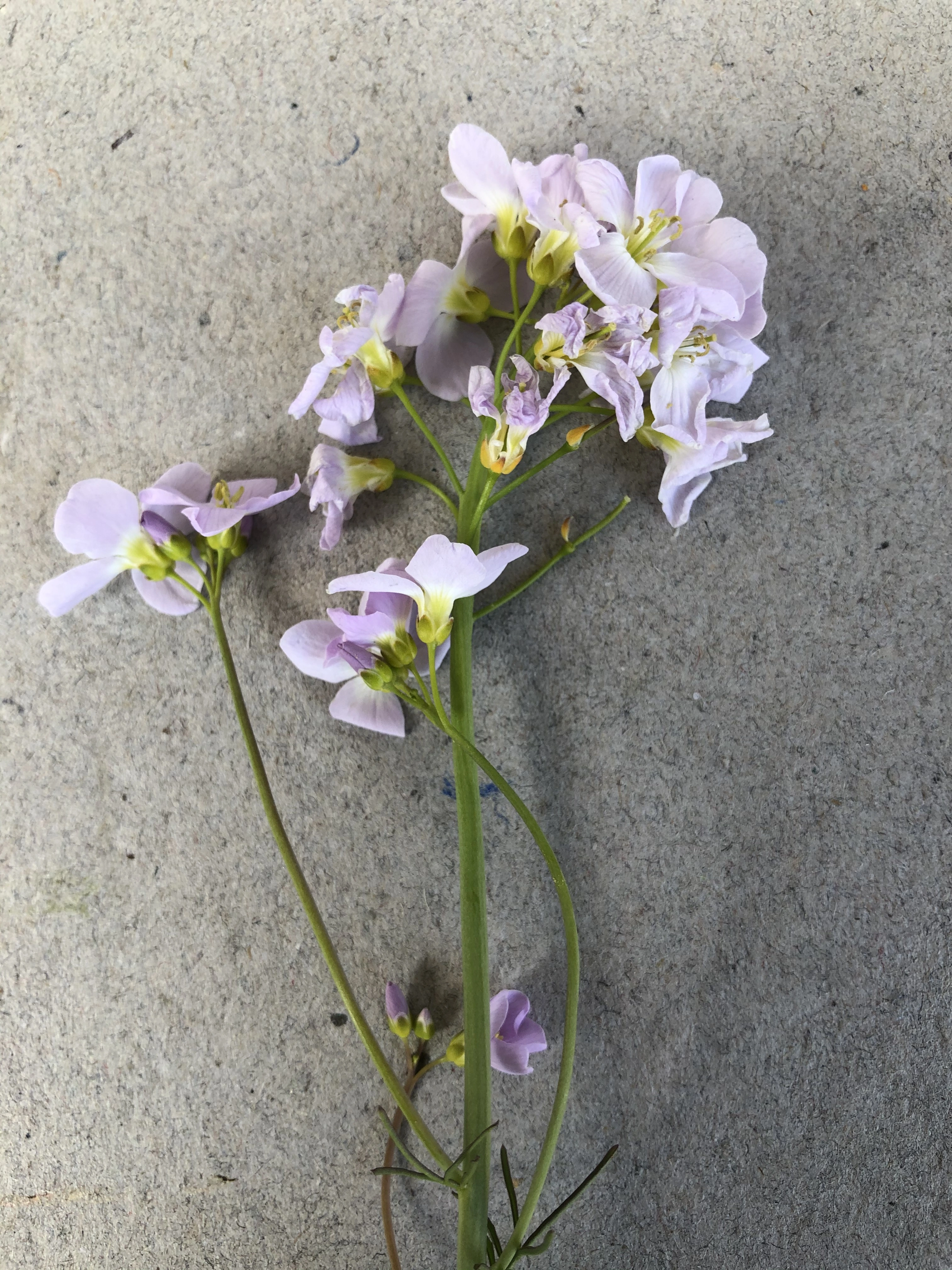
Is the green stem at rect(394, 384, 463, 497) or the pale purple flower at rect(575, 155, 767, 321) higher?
the pale purple flower at rect(575, 155, 767, 321)

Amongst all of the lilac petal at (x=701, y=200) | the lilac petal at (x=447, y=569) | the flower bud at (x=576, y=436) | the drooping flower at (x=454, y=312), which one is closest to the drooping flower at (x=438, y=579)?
the lilac petal at (x=447, y=569)

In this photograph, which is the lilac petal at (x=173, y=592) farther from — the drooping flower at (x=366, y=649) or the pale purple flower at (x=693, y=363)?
the pale purple flower at (x=693, y=363)

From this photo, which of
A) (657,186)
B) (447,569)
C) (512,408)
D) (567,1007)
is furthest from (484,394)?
(567,1007)

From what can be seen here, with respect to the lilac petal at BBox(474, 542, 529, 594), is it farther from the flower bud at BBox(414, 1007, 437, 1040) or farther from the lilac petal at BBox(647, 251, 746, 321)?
the flower bud at BBox(414, 1007, 437, 1040)

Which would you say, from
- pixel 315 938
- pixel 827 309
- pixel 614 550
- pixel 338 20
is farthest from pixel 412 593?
pixel 338 20

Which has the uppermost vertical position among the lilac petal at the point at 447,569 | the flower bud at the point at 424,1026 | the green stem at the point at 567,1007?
the lilac petal at the point at 447,569

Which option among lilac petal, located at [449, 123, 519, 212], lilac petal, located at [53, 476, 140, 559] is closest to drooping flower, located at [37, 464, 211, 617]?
lilac petal, located at [53, 476, 140, 559]

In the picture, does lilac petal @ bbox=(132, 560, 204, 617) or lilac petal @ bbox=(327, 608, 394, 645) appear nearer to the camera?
lilac petal @ bbox=(327, 608, 394, 645)
